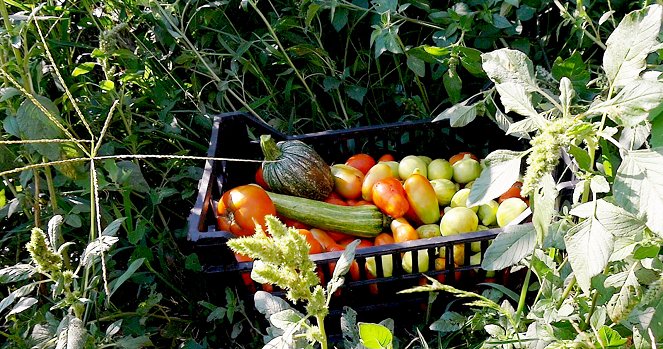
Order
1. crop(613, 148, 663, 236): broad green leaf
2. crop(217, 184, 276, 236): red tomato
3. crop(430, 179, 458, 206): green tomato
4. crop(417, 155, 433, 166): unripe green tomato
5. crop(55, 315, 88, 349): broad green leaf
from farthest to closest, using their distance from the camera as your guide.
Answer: crop(417, 155, 433, 166): unripe green tomato < crop(430, 179, 458, 206): green tomato < crop(217, 184, 276, 236): red tomato < crop(55, 315, 88, 349): broad green leaf < crop(613, 148, 663, 236): broad green leaf

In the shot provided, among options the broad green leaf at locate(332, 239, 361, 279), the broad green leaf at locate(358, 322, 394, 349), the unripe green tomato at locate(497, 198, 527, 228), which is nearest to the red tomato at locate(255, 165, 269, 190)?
the unripe green tomato at locate(497, 198, 527, 228)

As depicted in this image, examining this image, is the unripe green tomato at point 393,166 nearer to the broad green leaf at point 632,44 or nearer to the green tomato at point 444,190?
the green tomato at point 444,190

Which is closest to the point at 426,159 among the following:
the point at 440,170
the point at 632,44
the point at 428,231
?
the point at 440,170

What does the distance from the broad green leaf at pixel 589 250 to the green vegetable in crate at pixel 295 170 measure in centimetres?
96

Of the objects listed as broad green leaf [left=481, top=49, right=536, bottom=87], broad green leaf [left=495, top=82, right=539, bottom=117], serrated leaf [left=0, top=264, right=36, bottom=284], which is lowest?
serrated leaf [left=0, top=264, right=36, bottom=284]

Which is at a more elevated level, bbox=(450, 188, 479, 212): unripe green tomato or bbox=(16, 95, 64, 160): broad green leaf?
bbox=(16, 95, 64, 160): broad green leaf

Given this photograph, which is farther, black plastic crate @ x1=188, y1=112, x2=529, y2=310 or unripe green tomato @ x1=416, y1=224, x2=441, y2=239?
unripe green tomato @ x1=416, y1=224, x2=441, y2=239

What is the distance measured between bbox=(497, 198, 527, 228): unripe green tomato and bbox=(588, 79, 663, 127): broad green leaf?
72cm

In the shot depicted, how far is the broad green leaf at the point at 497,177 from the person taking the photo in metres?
0.89

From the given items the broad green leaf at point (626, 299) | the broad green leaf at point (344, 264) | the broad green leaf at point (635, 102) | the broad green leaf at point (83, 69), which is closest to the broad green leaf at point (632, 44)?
the broad green leaf at point (635, 102)

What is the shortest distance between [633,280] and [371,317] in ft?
2.37

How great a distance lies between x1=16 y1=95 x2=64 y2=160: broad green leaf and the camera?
1.48 meters

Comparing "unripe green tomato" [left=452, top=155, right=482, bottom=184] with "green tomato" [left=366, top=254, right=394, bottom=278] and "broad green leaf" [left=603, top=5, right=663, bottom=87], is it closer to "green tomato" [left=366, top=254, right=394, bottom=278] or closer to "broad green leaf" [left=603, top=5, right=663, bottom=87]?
"green tomato" [left=366, top=254, right=394, bottom=278]

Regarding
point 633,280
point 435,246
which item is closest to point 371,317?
point 435,246
